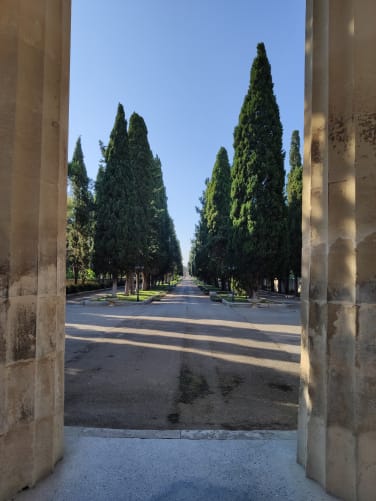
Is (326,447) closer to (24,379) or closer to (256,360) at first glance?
(24,379)

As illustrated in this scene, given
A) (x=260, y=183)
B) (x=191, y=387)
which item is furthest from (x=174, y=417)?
(x=260, y=183)

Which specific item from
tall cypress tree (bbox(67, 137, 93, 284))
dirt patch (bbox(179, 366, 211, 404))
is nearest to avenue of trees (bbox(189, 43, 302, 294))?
tall cypress tree (bbox(67, 137, 93, 284))

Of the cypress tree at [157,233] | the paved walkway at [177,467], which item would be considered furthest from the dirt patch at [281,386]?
the cypress tree at [157,233]

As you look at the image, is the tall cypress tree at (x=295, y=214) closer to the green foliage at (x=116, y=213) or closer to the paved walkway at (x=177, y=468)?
the green foliage at (x=116, y=213)

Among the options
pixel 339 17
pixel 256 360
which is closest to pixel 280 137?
pixel 256 360

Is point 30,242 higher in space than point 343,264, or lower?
higher

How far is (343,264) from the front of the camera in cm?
294

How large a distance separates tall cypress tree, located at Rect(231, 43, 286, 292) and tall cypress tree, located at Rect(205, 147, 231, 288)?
825 cm

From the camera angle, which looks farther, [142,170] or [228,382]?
[142,170]

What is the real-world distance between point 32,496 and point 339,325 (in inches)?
115

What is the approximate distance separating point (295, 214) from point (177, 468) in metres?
33.8

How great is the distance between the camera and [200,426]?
4.36 metres

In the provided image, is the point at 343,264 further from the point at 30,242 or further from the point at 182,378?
the point at 182,378

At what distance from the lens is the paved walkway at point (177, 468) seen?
2.77 metres
